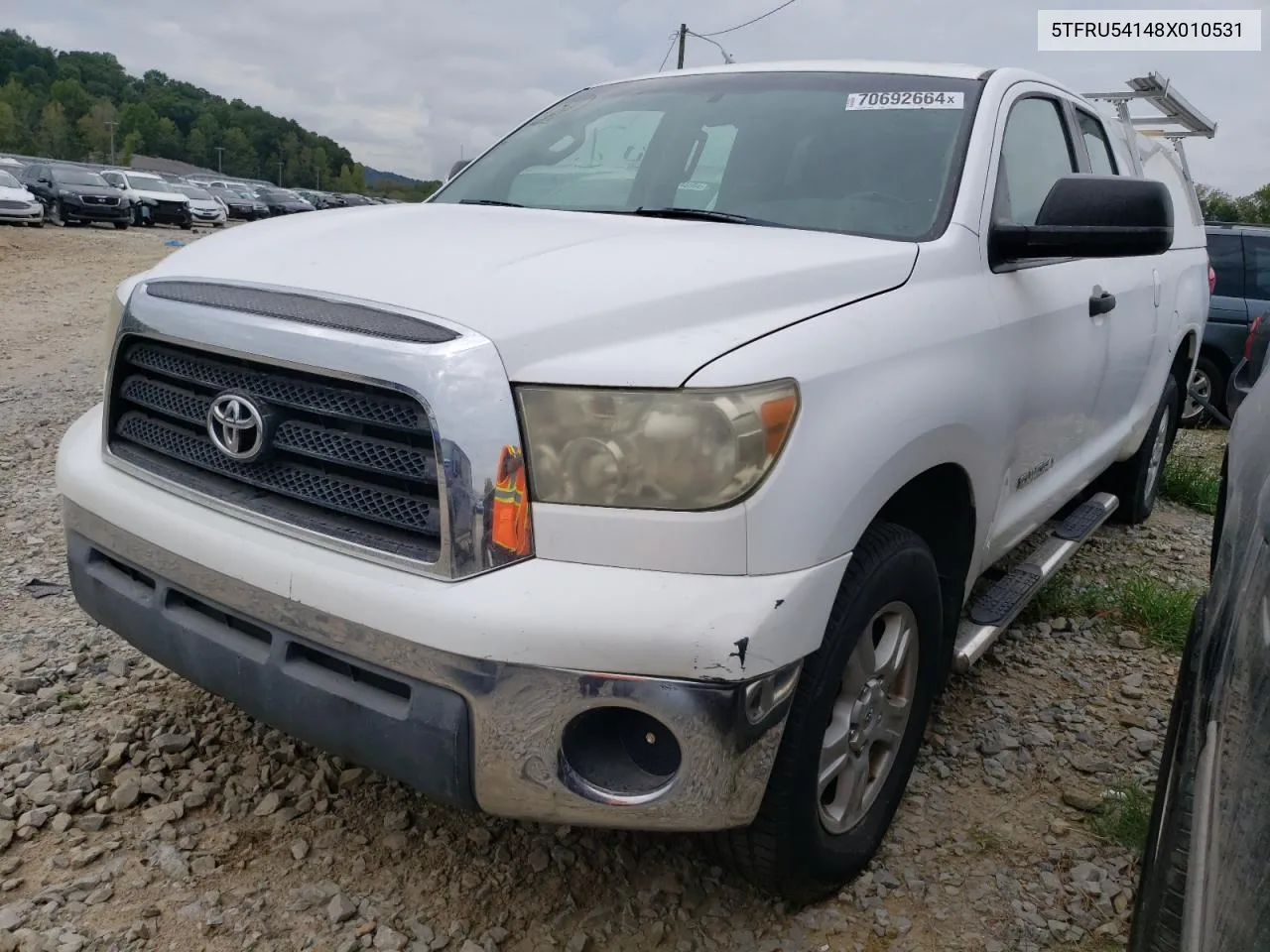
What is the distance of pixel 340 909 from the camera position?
6.73 feet

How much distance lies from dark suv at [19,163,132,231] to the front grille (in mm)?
26722

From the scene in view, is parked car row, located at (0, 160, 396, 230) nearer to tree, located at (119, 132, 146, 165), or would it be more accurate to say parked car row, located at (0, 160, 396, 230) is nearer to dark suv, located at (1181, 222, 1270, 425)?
dark suv, located at (1181, 222, 1270, 425)

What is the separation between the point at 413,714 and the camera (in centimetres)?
167

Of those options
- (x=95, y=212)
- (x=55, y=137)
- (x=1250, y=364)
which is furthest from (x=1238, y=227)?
(x=55, y=137)

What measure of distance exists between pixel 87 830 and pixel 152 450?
0.86 meters

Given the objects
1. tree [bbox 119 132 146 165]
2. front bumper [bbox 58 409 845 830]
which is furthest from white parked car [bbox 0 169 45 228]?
tree [bbox 119 132 146 165]

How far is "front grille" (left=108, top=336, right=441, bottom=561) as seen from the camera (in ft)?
5.61

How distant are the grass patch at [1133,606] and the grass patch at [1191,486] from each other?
1.70 m

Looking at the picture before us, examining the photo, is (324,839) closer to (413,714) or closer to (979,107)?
(413,714)

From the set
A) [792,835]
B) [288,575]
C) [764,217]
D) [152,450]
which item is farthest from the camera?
[764,217]

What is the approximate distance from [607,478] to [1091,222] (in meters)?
1.47

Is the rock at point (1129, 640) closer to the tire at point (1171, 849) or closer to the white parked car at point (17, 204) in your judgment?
the tire at point (1171, 849)

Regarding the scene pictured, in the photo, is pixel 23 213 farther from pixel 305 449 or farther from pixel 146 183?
pixel 305 449

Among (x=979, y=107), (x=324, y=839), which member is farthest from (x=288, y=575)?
(x=979, y=107)
